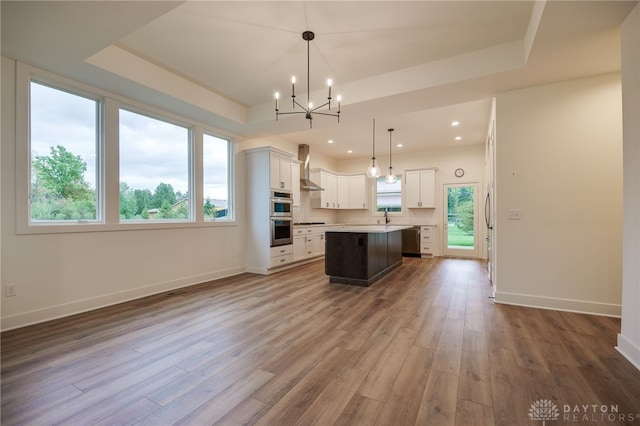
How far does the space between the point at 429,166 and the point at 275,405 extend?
7634mm

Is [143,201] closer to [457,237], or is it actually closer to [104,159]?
[104,159]

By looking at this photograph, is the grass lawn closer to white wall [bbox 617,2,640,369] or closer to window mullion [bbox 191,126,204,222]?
white wall [bbox 617,2,640,369]

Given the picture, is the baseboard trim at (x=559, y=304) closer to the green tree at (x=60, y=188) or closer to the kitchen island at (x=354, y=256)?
the kitchen island at (x=354, y=256)

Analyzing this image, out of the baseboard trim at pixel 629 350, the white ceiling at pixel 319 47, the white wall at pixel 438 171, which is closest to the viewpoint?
the baseboard trim at pixel 629 350

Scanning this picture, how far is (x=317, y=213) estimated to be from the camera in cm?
823

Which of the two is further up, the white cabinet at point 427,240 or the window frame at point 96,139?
the window frame at point 96,139

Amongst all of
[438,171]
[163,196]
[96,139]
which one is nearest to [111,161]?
[96,139]

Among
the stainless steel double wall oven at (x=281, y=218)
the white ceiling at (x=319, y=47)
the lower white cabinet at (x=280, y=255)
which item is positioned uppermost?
the white ceiling at (x=319, y=47)

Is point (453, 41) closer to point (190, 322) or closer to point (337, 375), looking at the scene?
point (337, 375)

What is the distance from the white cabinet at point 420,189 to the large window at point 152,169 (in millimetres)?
5855

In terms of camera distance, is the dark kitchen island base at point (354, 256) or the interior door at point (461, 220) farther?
the interior door at point (461, 220)

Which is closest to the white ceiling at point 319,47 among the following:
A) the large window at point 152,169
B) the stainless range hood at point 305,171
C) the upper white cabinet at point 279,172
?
the large window at point 152,169

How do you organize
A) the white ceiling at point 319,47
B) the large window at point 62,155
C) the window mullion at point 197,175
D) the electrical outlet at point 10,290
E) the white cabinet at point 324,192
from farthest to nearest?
1. the white cabinet at point 324,192
2. the window mullion at point 197,175
3. the large window at point 62,155
4. the electrical outlet at point 10,290
5. the white ceiling at point 319,47

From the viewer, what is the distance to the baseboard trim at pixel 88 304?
9.25 ft
